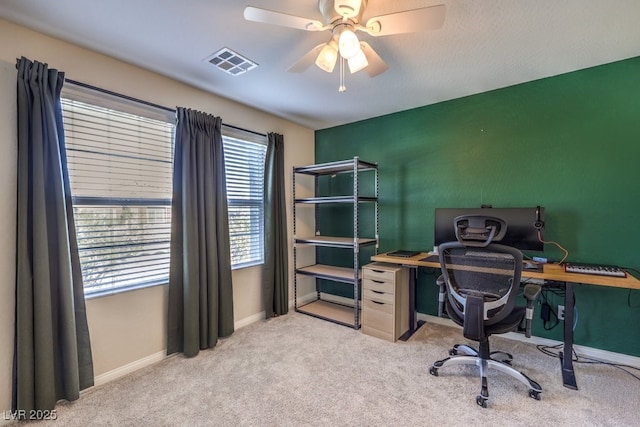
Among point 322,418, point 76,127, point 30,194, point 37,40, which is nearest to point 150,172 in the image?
point 76,127

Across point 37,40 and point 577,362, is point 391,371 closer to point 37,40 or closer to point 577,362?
point 577,362

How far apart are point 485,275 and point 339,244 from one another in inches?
59.5

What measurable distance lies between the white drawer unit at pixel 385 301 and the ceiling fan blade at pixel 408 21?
1.98 m

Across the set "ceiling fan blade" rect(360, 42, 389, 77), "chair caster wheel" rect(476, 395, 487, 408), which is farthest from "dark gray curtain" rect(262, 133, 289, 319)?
"chair caster wheel" rect(476, 395, 487, 408)

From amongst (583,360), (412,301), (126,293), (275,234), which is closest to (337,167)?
(275,234)

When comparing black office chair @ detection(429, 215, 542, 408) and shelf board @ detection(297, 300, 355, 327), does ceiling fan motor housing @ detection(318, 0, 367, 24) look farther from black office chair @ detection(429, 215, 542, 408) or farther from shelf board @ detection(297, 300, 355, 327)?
shelf board @ detection(297, 300, 355, 327)

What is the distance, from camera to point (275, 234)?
10.8 feet

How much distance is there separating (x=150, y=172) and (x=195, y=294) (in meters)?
1.10

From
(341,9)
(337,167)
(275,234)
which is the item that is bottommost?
(275,234)

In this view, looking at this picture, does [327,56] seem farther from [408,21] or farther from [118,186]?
[118,186]

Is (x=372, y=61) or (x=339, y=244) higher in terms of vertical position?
(x=372, y=61)

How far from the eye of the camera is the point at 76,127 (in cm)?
197

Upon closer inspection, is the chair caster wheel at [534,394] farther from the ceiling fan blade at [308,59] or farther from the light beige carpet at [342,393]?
the ceiling fan blade at [308,59]

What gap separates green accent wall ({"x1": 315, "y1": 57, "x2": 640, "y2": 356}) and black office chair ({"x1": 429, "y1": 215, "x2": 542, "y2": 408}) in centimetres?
91
